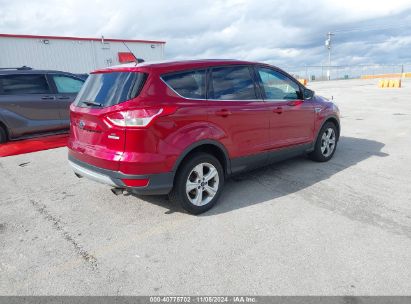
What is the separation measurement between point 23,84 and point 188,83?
543 cm

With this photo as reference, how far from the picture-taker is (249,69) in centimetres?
446

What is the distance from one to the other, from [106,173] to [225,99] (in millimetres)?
1646

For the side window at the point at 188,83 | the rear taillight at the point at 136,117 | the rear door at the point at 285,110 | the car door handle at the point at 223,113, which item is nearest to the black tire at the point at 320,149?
the rear door at the point at 285,110

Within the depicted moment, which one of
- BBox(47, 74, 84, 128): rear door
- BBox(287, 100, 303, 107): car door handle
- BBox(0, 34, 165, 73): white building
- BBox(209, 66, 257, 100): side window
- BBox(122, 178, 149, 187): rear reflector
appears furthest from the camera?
BBox(0, 34, 165, 73): white building

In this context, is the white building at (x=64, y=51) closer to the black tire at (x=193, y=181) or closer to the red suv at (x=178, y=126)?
the red suv at (x=178, y=126)

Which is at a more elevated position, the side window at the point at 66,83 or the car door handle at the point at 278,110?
the side window at the point at 66,83

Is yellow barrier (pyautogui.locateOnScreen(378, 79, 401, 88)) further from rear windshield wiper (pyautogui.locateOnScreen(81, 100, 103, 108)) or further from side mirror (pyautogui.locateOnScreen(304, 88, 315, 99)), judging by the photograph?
rear windshield wiper (pyautogui.locateOnScreen(81, 100, 103, 108))

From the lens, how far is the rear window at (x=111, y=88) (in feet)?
11.2

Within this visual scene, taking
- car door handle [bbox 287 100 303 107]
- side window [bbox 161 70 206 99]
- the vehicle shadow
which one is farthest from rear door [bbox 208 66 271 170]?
car door handle [bbox 287 100 303 107]

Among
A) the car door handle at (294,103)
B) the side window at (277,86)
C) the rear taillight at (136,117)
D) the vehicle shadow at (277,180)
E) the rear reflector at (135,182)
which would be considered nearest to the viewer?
the rear taillight at (136,117)

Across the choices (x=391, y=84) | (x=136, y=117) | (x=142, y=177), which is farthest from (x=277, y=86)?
(x=391, y=84)

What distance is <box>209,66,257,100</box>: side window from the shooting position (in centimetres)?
398

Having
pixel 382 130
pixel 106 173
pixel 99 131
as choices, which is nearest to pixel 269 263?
pixel 106 173

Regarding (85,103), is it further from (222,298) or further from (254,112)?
(222,298)
